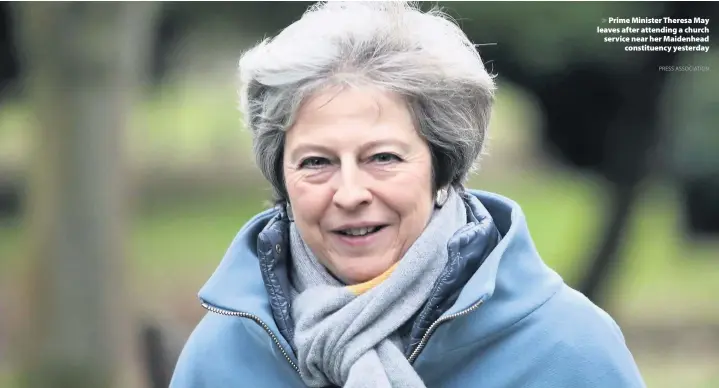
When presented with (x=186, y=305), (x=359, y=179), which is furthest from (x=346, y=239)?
(x=186, y=305)

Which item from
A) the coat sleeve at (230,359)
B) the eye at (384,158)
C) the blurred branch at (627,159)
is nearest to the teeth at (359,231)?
the eye at (384,158)

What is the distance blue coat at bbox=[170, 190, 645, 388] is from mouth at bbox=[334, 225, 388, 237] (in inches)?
5.3

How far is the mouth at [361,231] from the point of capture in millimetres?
1467

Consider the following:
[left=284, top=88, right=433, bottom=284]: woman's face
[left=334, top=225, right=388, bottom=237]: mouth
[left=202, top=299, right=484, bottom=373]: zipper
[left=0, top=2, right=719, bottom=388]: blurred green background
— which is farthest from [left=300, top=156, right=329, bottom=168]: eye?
[left=0, top=2, right=719, bottom=388]: blurred green background

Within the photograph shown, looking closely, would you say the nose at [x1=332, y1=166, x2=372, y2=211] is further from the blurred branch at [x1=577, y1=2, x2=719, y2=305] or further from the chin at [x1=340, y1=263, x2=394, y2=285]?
the blurred branch at [x1=577, y1=2, x2=719, y2=305]

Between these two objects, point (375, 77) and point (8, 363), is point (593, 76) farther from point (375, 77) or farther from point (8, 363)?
point (8, 363)

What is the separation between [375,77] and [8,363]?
2243 mm

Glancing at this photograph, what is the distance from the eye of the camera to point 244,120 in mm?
1639

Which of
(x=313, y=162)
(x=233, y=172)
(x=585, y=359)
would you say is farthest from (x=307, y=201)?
(x=233, y=172)

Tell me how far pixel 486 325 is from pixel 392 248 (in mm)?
197

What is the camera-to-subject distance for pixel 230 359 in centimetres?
159

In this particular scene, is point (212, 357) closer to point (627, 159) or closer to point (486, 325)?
point (486, 325)

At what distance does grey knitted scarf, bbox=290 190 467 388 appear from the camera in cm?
139

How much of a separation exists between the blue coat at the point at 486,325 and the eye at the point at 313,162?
164 mm
